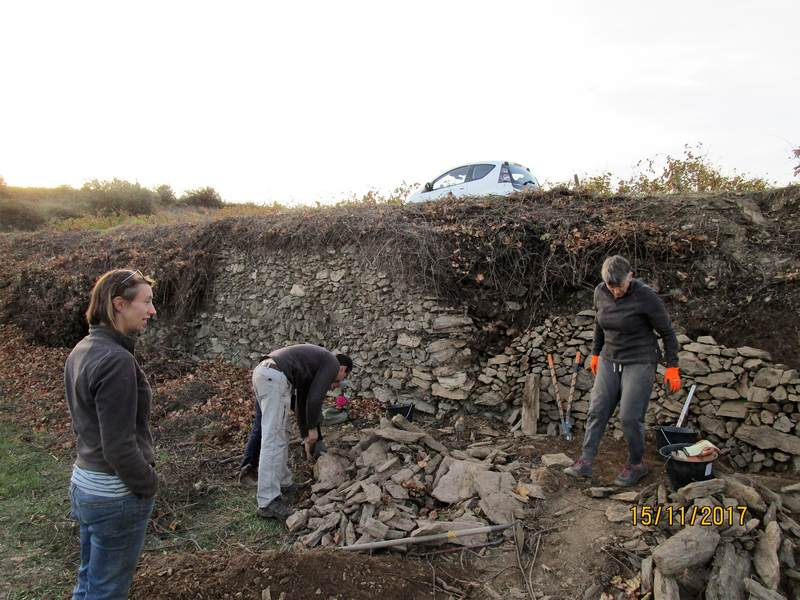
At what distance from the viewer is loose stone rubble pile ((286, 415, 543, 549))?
3.84 m

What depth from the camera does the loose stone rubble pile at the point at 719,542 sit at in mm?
2945

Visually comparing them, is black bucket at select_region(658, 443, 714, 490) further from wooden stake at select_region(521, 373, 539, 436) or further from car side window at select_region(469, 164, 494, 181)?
car side window at select_region(469, 164, 494, 181)

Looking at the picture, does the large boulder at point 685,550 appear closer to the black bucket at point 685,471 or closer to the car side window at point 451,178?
the black bucket at point 685,471

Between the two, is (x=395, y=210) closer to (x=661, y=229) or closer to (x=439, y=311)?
(x=439, y=311)

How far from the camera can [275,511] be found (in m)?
4.24

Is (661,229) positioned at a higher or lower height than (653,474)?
higher

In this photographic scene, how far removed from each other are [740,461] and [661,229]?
8.56 ft

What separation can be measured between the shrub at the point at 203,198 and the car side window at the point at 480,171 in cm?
1482

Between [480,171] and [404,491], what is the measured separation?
713cm

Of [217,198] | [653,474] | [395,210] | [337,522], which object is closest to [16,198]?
[217,198]

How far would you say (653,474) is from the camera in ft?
14.2

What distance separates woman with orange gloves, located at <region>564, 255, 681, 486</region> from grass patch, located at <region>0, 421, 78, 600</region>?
440cm

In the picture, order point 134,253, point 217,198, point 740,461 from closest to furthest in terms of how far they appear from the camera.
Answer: point 740,461 < point 134,253 < point 217,198

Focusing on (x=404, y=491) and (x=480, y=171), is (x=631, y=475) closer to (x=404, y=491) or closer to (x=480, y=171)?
(x=404, y=491)
